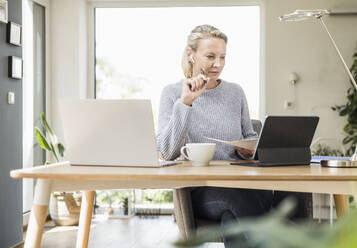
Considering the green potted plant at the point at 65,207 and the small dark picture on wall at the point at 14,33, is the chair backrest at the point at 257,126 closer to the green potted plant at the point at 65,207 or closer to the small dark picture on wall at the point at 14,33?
the small dark picture on wall at the point at 14,33

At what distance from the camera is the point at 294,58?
5.37 m

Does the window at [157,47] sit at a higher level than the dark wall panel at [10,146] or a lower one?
higher

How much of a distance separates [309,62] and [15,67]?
9.70 ft

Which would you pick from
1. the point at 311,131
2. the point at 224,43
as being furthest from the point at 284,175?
the point at 224,43

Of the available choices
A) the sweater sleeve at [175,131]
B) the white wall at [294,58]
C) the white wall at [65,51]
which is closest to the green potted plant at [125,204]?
the white wall at [65,51]

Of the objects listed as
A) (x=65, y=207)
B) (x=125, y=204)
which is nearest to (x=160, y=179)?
(x=65, y=207)

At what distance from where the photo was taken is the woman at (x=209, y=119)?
1.98 meters

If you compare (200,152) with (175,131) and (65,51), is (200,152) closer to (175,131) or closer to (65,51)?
(175,131)

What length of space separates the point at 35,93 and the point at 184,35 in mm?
1694

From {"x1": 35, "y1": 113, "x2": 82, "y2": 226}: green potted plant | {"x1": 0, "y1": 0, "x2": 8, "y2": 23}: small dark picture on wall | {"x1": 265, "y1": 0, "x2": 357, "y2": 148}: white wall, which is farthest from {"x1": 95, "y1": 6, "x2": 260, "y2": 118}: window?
{"x1": 0, "y1": 0, "x2": 8, "y2": 23}: small dark picture on wall

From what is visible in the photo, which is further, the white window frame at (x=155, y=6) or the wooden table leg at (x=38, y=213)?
the white window frame at (x=155, y=6)

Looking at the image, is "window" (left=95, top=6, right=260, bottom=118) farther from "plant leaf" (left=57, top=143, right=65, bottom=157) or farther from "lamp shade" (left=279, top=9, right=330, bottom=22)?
"lamp shade" (left=279, top=9, right=330, bottom=22)

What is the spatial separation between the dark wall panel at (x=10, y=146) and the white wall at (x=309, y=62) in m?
2.59

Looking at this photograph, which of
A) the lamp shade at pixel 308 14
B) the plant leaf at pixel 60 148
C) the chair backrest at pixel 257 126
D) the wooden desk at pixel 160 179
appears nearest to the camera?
the wooden desk at pixel 160 179
